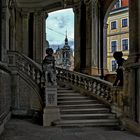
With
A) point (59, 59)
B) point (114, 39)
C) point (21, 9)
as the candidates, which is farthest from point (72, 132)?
point (114, 39)

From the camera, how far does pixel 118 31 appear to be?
133ft

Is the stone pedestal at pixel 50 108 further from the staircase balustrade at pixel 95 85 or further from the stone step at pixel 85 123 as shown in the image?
the staircase balustrade at pixel 95 85

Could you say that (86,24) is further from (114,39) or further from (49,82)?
(114,39)

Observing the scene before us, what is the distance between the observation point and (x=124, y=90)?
829 cm

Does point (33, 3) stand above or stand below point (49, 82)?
above

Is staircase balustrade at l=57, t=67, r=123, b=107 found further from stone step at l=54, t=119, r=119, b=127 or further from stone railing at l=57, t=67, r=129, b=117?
stone step at l=54, t=119, r=119, b=127

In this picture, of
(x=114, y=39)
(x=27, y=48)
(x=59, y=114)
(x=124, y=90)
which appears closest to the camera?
(x=124, y=90)

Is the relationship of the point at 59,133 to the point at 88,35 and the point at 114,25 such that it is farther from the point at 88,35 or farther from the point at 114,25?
the point at 114,25

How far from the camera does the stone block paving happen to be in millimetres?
6824

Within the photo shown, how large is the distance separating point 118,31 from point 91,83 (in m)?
30.2

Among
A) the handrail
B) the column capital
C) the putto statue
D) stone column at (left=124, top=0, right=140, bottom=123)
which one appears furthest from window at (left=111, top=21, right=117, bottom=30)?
stone column at (left=124, top=0, right=140, bottom=123)

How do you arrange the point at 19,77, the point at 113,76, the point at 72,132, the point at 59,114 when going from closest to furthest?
1. the point at 72,132
2. the point at 59,114
3. the point at 19,77
4. the point at 113,76

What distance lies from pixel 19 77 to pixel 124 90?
14.4 ft

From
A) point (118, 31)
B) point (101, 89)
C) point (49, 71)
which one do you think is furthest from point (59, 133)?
point (118, 31)
